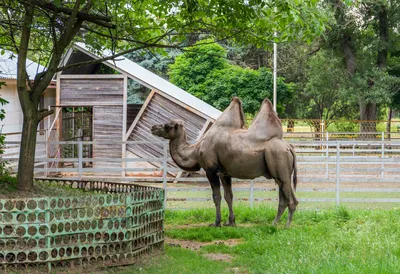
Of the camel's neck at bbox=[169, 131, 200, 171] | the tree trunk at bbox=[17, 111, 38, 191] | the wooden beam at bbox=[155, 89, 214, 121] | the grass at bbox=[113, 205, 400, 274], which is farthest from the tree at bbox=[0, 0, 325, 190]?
the wooden beam at bbox=[155, 89, 214, 121]

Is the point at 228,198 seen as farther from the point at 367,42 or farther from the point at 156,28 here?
the point at 367,42

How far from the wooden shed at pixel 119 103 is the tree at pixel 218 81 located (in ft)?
44.6

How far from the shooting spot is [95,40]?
12977 millimetres

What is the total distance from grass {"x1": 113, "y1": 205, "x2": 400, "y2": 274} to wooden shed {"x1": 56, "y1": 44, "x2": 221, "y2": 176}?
7820mm

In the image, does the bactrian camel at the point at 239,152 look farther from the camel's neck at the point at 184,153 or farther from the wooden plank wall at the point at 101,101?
the wooden plank wall at the point at 101,101

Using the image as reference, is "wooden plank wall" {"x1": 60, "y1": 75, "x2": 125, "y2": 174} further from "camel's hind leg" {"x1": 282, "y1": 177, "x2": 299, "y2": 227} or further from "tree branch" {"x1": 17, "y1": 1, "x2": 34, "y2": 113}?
"tree branch" {"x1": 17, "y1": 1, "x2": 34, "y2": 113}

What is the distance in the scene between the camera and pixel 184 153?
12.4m

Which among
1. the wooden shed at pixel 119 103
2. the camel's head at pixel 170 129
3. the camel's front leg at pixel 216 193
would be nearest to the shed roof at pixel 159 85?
the wooden shed at pixel 119 103

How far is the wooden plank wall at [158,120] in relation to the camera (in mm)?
20438

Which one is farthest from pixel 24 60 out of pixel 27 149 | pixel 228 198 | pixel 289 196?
pixel 289 196

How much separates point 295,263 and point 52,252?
10.1 feet

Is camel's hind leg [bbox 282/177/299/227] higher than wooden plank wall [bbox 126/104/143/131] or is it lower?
lower

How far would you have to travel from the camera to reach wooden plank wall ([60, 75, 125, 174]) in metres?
21.9

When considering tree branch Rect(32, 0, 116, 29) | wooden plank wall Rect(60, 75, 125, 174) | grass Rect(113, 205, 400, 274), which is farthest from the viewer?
wooden plank wall Rect(60, 75, 125, 174)
